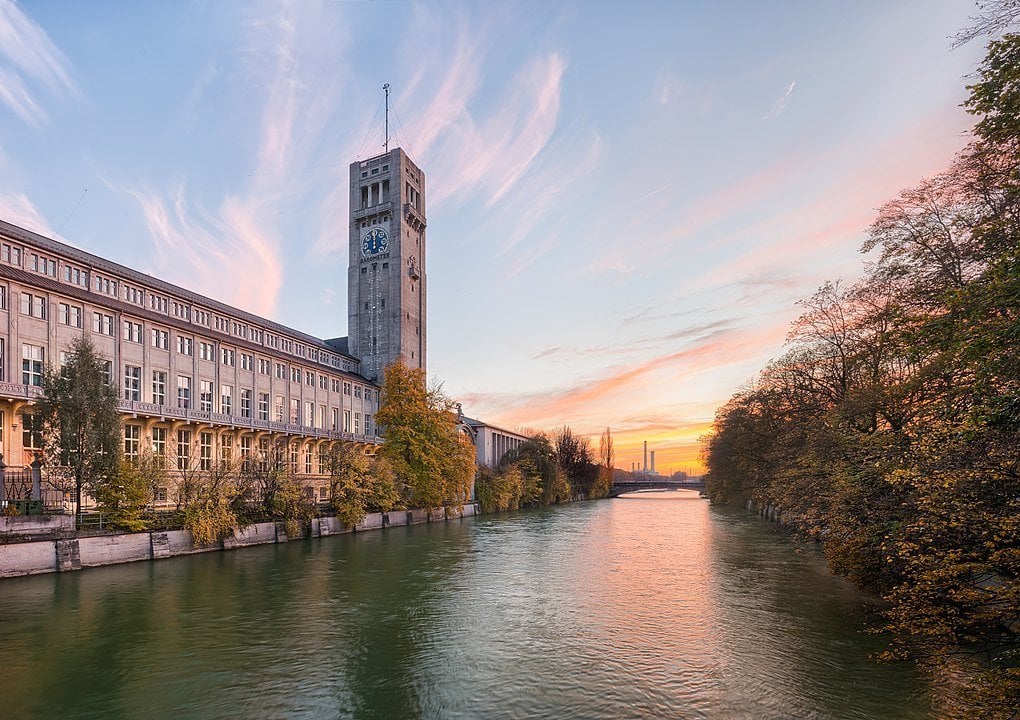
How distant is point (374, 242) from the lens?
336 feet

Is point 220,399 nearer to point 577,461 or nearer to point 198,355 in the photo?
point 198,355

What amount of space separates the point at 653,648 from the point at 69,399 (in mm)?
37843

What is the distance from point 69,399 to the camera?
36.5 meters

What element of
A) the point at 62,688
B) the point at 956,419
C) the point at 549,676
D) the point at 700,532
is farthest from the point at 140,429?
the point at 956,419

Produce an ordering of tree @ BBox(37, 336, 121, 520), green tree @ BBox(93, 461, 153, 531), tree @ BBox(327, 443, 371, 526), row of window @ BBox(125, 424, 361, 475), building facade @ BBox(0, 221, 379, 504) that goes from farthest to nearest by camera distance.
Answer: tree @ BBox(327, 443, 371, 526), row of window @ BBox(125, 424, 361, 475), building facade @ BBox(0, 221, 379, 504), green tree @ BBox(93, 461, 153, 531), tree @ BBox(37, 336, 121, 520)

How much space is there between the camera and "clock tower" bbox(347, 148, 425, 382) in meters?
Result: 98.8

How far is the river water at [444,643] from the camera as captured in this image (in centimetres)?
1483

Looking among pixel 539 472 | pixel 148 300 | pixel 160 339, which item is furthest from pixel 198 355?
pixel 539 472

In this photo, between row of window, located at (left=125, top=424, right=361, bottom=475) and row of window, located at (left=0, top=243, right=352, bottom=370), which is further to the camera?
row of window, located at (left=125, top=424, right=361, bottom=475)

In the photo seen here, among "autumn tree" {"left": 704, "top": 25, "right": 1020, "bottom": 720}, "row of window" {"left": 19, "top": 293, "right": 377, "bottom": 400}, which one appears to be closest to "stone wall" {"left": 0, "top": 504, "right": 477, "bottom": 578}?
"row of window" {"left": 19, "top": 293, "right": 377, "bottom": 400}

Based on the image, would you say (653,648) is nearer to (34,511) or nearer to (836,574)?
(836,574)

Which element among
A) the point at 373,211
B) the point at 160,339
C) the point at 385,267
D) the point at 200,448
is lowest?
the point at 200,448

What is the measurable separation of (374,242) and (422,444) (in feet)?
166

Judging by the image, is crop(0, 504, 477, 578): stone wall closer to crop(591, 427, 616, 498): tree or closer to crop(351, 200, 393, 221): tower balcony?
crop(351, 200, 393, 221): tower balcony
